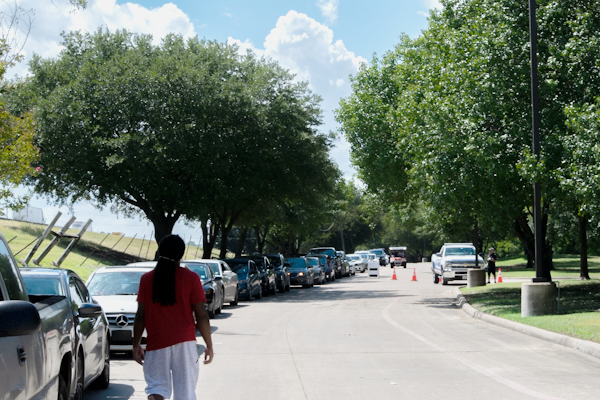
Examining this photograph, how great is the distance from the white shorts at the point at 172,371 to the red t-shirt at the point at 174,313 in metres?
0.06

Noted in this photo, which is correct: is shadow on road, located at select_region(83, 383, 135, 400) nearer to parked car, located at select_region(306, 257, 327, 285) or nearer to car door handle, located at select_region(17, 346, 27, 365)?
car door handle, located at select_region(17, 346, 27, 365)

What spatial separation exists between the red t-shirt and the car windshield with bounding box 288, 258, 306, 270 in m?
32.1

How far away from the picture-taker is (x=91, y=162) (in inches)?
1142

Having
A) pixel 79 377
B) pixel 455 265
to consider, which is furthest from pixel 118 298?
pixel 455 265

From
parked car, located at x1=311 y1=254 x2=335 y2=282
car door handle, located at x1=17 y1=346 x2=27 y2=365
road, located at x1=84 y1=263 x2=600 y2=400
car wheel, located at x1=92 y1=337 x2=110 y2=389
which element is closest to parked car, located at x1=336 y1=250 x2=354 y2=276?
parked car, located at x1=311 y1=254 x2=335 y2=282

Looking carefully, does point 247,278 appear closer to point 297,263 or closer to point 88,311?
point 297,263

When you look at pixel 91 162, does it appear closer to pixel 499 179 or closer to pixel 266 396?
pixel 499 179

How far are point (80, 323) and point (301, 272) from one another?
99.0 feet

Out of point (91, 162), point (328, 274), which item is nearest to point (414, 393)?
point (91, 162)

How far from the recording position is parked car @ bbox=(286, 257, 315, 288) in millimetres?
37281

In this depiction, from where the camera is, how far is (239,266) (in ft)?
92.4

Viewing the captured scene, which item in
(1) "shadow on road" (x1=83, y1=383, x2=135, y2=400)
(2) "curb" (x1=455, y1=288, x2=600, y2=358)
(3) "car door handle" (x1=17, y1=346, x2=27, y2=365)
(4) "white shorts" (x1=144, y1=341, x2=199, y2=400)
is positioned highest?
(3) "car door handle" (x1=17, y1=346, x2=27, y2=365)

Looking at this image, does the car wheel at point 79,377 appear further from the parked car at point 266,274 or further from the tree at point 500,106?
the parked car at point 266,274

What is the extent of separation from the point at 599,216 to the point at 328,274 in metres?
29.4
